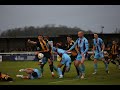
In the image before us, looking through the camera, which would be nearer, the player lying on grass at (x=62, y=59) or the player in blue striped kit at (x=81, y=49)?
the player in blue striped kit at (x=81, y=49)

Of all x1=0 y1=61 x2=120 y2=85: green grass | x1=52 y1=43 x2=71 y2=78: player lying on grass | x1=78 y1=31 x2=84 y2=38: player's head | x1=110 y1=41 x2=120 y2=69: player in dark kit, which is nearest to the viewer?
x1=0 y1=61 x2=120 y2=85: green grass

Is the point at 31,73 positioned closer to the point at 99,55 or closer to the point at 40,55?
the point at 40,55

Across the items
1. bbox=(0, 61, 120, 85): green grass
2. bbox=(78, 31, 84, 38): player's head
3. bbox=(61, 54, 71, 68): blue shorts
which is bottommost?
bbox=(0, 61, 120, 85): green grass

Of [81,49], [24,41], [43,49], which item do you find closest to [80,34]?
[81,49]

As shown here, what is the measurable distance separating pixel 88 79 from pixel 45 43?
144cm

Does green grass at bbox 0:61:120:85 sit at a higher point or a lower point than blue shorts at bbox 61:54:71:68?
lower

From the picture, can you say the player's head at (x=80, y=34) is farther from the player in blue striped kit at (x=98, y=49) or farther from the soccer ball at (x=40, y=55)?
the soccer ball at (x=40, y=55)

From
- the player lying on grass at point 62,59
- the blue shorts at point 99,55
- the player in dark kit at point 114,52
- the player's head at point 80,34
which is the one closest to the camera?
the player's head at point 80,34

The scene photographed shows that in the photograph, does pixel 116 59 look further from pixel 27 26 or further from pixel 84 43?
pixel 27 26

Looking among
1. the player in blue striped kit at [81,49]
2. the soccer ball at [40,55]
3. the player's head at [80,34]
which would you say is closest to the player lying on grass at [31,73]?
the soccer ball at [40,55]

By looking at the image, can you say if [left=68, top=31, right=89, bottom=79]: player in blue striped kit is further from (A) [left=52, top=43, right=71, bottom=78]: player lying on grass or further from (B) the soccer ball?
(B) the soccer ball

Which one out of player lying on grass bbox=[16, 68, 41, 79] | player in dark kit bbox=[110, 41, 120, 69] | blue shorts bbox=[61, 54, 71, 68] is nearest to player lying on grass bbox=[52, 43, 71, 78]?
blue shorts bbox=[61, 54, 71, 68]

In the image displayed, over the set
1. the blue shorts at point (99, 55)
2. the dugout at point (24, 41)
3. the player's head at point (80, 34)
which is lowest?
the blue shorts at point (99, 55)

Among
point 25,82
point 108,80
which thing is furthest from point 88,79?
point 25,82
